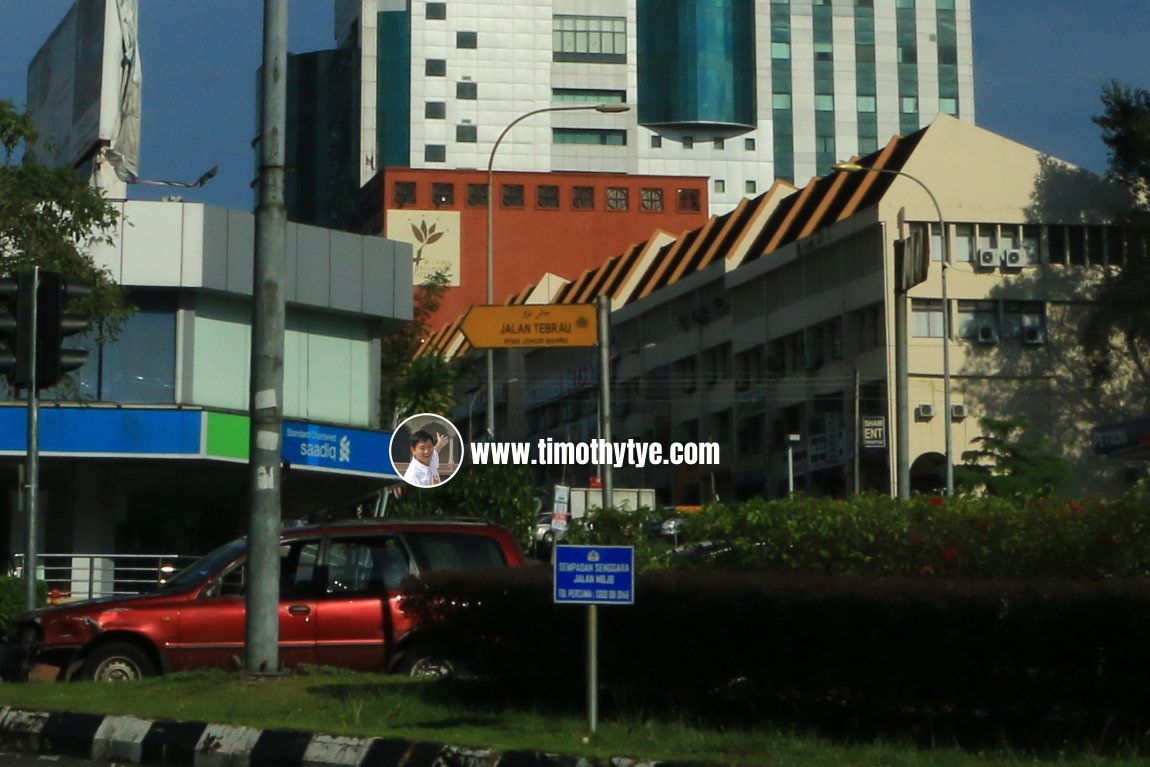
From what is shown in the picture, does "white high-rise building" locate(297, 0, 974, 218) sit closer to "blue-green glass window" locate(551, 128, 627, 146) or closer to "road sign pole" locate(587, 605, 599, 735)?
"blue-green glass window" locate(551, 128, 627, 146)

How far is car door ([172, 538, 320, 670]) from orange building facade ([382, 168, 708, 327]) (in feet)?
275

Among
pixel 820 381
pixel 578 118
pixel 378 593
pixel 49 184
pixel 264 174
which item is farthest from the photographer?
pixel 578 118

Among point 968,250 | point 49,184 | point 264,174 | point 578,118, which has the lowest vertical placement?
point 264,174

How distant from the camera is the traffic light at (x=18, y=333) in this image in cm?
1380

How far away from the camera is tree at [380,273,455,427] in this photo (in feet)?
153

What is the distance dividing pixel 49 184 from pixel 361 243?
11.7 metres

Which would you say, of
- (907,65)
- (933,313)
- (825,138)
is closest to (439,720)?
(933,313)

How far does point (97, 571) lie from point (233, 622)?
51.0 ft

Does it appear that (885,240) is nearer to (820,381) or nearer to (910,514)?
(820,381)

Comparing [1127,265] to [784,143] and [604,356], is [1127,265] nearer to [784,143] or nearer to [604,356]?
[604,356]

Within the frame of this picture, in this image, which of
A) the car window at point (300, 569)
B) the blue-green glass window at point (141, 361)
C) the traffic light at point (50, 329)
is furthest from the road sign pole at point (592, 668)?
the blue-green glass window at point (141, 361)

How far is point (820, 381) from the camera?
64.2m

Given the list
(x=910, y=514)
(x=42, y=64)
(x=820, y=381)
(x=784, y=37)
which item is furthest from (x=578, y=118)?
(x=910, y=514)

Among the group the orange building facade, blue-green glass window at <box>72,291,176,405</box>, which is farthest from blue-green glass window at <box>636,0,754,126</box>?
blue-green glass window at <box>72,291,176,405</box>
